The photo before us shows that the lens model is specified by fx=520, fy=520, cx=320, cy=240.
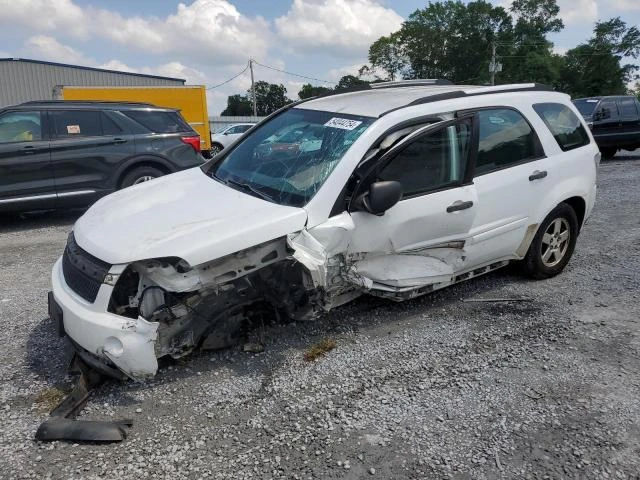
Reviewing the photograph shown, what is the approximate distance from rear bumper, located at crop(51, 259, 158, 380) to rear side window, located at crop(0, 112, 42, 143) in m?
5.33

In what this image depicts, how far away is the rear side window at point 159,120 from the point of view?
8125 millimetres

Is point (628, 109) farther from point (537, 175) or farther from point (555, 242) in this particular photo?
point (537, 175)

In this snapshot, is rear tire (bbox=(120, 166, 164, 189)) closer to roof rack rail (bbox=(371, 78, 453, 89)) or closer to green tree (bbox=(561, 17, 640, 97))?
roof rack rail (bbox=(371, 78, 453, 89))

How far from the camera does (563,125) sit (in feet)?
16.0

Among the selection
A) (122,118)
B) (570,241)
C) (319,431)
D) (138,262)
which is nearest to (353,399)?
(319,431)

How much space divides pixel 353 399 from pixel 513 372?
1.10 metres

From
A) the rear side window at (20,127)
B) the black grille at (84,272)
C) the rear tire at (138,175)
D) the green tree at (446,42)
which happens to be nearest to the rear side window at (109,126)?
the rear tire at (138,175)

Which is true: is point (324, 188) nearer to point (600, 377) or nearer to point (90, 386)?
point (90, 386)

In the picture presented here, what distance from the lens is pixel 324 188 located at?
3541 millimetres

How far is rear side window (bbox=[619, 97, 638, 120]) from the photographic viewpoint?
43.2 ft

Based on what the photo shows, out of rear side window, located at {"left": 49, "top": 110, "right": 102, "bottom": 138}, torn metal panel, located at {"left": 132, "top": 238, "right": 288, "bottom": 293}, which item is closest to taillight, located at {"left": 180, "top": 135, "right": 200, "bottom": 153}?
rear side window, located at {"left": 49, "top": 110, "right": 102, "bottom": 138}

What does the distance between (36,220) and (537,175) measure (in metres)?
7.25

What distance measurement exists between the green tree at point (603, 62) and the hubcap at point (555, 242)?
5762cm

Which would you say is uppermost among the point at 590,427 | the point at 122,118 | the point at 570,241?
the point at 122,118
